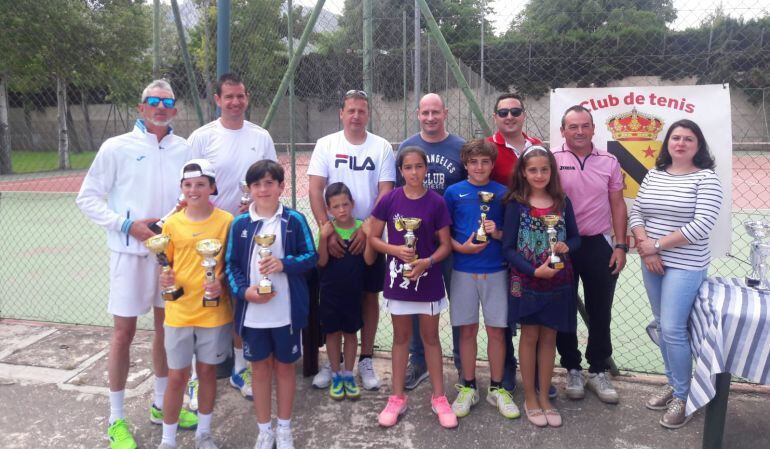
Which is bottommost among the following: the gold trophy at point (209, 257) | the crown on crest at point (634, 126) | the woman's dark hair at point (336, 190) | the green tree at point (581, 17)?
the gold trophy at point (209, 257)

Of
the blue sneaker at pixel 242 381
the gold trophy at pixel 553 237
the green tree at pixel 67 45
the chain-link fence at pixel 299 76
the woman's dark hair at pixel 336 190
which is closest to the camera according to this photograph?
the gold trophy at pixel 553 237

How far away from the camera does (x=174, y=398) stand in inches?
110

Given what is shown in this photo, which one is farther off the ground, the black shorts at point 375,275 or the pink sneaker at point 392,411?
the black shorts at point 375,275

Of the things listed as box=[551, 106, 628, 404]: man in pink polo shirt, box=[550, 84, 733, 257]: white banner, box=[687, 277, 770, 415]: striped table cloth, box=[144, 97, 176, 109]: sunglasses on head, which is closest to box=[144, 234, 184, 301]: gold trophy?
box=[144, 97, 176, 109]: sunglasses on head

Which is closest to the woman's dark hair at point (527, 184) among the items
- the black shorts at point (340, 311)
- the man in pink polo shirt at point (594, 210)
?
the man in pink polo shirt at point (594, 210)

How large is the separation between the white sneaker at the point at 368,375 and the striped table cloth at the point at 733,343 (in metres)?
1.82

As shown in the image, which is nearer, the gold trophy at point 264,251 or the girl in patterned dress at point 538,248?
the gold trophy at point 264,251

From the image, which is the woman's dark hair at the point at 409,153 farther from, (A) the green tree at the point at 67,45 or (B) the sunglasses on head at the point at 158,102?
(A) the green tree at the point at 67,45

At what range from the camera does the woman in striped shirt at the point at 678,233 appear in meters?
2.92

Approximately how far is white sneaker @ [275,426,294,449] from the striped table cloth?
2.10 meters

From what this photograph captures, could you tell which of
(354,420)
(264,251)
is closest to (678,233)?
(354,420)

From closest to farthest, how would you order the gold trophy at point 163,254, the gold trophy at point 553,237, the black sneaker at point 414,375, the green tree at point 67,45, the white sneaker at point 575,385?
the gold trophy at point 163,254 < the gold trophy at point 553,237 < the white sneaker at point 575,385 < the black sneaker at point 414,375 < the green tree at point 67,45

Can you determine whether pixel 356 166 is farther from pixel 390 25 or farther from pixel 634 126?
pixel 390 25

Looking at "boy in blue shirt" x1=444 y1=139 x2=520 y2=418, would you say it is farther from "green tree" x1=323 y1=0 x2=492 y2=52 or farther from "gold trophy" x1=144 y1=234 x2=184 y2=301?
"green tree" x1=323 y1=0 x2=492 y2=52
